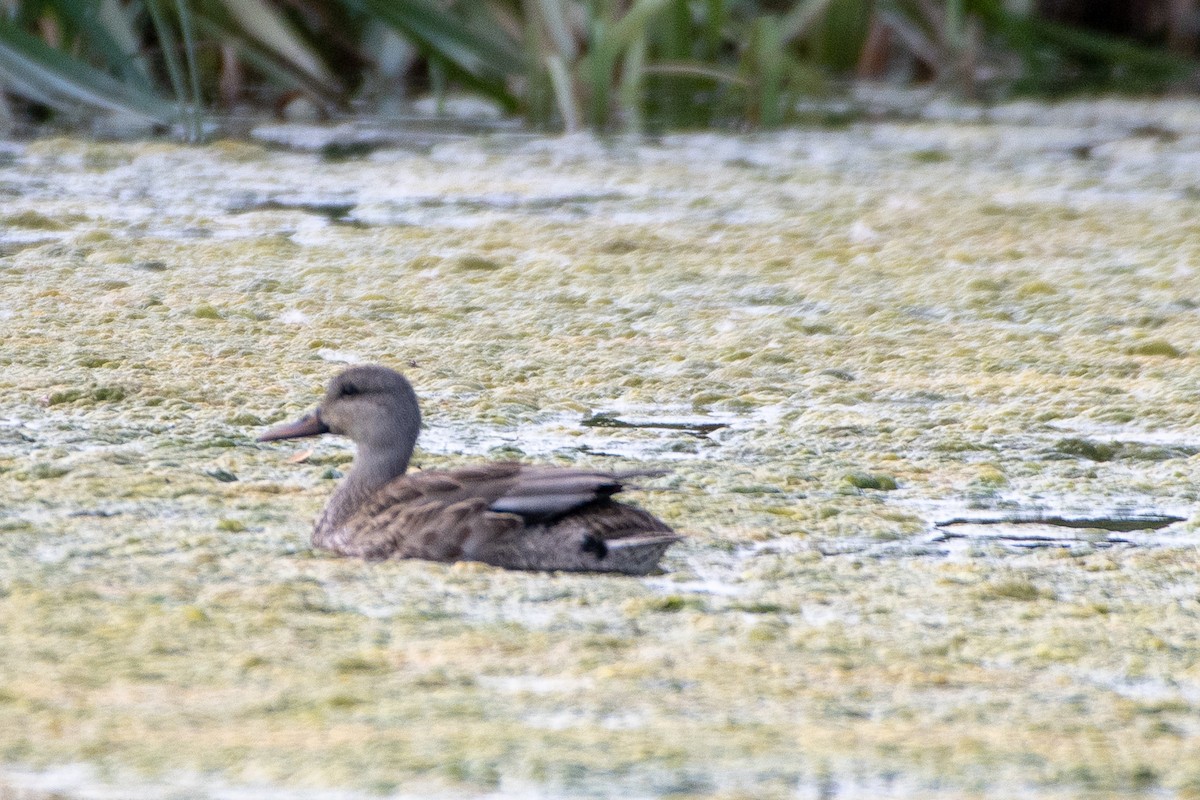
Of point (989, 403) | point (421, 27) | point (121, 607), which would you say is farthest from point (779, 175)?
point (121, 607)

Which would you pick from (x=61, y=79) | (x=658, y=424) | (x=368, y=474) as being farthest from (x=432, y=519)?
(x=61, y=79)

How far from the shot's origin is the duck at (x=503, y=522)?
2768 mm

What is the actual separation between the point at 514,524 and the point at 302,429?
21.8 inches

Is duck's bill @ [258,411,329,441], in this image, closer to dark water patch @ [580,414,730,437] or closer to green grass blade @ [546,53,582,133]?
dark water patch @ [580,414,730,437]

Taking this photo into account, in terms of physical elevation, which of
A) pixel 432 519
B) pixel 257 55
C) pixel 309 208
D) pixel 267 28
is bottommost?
pixel 309 208

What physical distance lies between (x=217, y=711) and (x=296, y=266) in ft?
10.5

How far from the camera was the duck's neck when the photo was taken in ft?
9.61

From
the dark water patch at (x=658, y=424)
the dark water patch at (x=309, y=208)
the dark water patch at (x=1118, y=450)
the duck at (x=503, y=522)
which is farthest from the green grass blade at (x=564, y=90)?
the duck at (x=503, y=522)

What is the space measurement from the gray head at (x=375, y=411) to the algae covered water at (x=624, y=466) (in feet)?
0.54

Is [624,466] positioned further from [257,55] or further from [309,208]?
[257,55]

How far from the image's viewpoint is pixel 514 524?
2789 mm

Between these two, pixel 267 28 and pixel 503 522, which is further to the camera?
pixel 267 28

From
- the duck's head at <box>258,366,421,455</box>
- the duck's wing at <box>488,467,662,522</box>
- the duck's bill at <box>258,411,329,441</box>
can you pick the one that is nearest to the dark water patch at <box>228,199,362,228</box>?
the duck's bill at <box>258,411,329,441</box>

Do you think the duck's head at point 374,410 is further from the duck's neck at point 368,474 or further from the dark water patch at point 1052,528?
the dark water patch at point 1052,528
